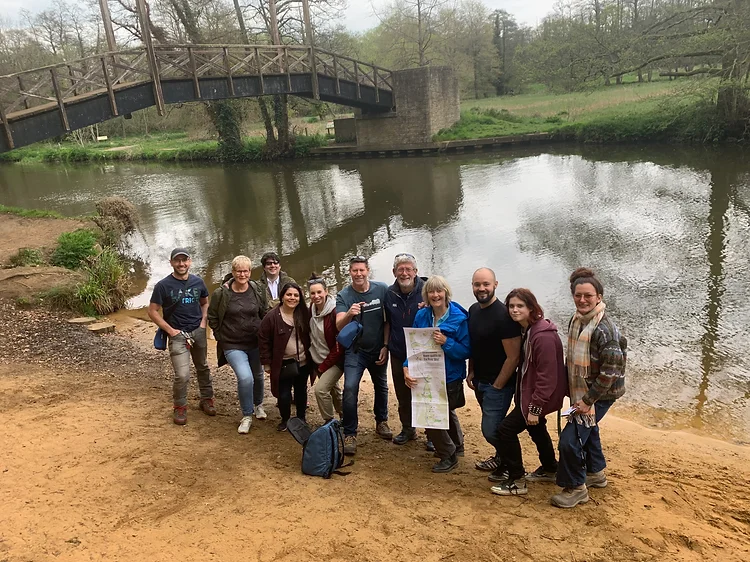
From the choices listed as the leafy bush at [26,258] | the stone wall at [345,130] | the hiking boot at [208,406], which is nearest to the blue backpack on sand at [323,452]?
the hiking boot at [208,406]

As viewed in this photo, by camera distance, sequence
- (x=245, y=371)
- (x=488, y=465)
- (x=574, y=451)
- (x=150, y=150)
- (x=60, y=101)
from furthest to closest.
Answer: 1. (x=150, y=150)
2. (x=60, y=101)
3. (x=245, y=371)
4. (x=488, y=465)
5. (x=574, y=451)

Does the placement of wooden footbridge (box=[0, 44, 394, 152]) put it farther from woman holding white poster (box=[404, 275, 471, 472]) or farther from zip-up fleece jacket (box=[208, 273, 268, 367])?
woman holding white poster (box=[404, 275, 471, 472])

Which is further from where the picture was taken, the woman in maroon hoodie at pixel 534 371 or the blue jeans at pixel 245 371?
the blue jeans at pixel 245 371

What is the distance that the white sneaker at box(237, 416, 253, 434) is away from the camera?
465 cm

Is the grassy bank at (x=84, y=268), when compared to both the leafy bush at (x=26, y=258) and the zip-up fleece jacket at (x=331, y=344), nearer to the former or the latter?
the leafy bush at (x=26, y=258)

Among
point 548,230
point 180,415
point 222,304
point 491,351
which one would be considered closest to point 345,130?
point 548,230

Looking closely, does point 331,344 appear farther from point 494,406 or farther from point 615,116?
point 615,116

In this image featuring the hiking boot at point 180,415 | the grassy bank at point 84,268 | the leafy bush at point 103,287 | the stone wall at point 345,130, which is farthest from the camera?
the stone wall at point 345,130

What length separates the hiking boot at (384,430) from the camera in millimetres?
4699

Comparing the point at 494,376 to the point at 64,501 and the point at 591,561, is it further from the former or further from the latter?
the point at 64,501

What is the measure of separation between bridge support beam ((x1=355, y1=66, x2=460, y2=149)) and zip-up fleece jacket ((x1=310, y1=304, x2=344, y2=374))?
24.8m

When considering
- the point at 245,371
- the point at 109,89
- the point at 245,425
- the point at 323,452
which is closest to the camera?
the point at 323,452

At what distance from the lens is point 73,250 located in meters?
10.0

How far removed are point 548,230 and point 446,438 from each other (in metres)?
9.49
